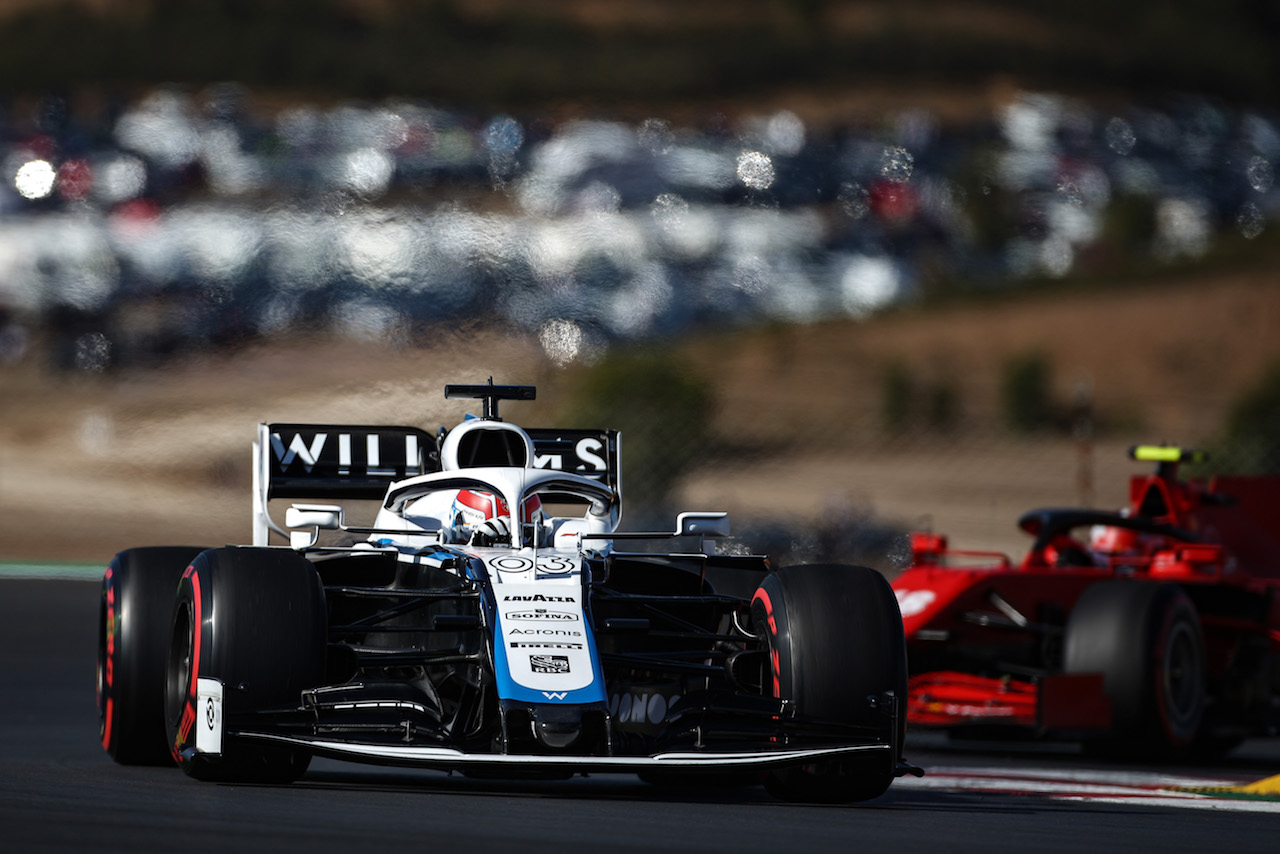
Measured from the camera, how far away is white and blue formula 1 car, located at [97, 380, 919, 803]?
6.74 meters

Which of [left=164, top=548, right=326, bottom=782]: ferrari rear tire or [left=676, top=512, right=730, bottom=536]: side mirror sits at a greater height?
[left=676, top=512, right=730, bottom=536]: side mirror

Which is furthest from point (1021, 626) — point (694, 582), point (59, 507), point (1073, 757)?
point (59, 507)

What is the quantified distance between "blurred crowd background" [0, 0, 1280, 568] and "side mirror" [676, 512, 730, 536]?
54.4ft

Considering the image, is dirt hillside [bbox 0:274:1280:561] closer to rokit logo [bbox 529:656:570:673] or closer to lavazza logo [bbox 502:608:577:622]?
lavazza logo [bbox 502:608:577:622]

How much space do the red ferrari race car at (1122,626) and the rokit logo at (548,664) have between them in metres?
4.17

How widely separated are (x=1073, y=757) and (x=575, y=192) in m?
30.1

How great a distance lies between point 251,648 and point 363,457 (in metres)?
2.99

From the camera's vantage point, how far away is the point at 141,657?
8062 mm

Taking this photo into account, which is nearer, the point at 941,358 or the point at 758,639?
the point at 758,639

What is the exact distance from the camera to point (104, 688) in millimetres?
8398

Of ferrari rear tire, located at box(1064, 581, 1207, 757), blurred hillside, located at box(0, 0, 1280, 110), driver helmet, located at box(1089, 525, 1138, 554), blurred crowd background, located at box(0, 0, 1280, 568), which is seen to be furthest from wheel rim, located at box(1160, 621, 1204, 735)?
blurred hillside, located at box(0, 0, 1280, 110)

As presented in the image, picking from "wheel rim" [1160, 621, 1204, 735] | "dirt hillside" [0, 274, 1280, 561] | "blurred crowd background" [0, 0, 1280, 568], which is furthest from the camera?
"blurred crowd background" [0, 0, 1280, 568]

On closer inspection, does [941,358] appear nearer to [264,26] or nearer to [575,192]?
[575,192]

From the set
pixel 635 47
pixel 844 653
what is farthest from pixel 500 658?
pixel 635 47
